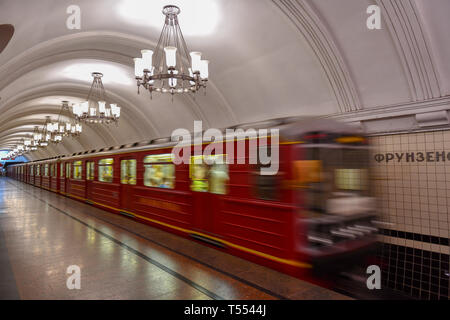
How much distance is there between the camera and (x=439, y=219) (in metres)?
4.98

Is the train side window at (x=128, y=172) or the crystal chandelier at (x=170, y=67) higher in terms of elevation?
the crystal chandelier at (x=170, y=67)

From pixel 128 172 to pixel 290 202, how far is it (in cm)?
533

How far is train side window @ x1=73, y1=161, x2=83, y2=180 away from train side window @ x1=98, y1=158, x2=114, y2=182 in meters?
2.23

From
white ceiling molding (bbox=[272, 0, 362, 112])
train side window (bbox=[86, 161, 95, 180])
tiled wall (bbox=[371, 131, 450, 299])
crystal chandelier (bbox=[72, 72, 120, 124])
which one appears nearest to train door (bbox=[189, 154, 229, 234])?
tiled wall (bbox=[371, 131, 450, 299])

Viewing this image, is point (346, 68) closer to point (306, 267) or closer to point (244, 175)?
point (244, 175)

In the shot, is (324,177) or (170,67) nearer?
(324,177)

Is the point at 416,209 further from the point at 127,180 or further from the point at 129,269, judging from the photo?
the point at 127,180

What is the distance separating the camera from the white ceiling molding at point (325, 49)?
5785mm

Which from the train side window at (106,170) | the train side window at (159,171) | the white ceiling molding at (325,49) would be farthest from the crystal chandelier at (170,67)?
the train side window at (106,170)

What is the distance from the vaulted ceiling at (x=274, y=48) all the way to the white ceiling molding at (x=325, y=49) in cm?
2

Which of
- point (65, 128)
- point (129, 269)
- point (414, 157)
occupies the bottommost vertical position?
→ point (129, 269)

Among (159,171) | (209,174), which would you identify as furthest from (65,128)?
(209,174)

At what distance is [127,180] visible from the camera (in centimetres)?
781

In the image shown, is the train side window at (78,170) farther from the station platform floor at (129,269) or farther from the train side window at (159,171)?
the train side window at (159,171)
